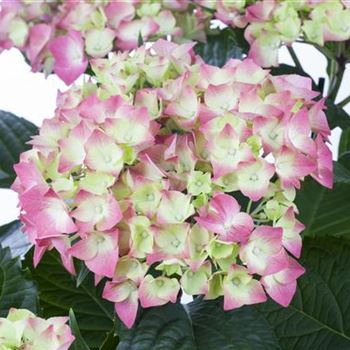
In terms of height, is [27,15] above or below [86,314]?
above

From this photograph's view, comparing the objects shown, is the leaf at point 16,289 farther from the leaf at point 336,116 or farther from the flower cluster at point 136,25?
the leaf at point 336,116

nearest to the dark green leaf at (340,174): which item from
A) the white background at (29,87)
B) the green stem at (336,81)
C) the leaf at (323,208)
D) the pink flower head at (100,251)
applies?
the leaf at (323,208)

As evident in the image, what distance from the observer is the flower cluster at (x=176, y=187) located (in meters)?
0.51

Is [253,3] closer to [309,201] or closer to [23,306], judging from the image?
[309,201]

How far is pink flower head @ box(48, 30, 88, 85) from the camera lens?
29.9 inches

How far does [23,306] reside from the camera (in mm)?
587

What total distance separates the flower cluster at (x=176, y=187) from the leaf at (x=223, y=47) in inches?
11.3

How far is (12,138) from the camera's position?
867 mm

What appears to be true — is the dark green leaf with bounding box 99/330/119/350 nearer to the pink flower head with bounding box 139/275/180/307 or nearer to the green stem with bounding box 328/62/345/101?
the pink flower head with bounding box 139/275/180/307

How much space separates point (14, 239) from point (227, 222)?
33 centimetres

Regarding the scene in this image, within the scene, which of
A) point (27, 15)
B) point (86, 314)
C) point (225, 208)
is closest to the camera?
point (225, 208)

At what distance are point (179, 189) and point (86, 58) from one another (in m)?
0.26

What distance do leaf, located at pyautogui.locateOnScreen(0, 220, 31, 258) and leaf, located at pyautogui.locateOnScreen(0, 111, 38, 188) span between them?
0.16 ft

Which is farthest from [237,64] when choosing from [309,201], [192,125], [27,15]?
[27,15]
